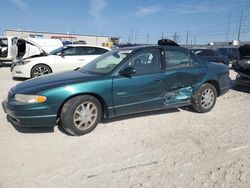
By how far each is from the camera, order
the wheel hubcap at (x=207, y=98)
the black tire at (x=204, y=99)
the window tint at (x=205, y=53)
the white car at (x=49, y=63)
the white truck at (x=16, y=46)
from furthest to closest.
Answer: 1. the window tint at (x=205, y=53)
2. the white truck at (x=16, y=46)
3. the white car at (x=49, y=63)
4. the wheel hubcap at (x=207, y=98)
5. the black tire at (x=204, y=99)

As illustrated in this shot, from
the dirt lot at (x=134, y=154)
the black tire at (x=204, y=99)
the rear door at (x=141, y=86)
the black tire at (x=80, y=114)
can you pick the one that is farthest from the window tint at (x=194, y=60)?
the black tire at (x=80, y=114)

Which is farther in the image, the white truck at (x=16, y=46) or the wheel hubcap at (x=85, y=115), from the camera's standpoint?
the white truck at (x=16, y=46)

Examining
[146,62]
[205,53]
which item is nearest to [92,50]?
[146,62]

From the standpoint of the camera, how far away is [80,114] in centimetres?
437

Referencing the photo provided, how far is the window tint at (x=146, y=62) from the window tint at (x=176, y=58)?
0.24 metres

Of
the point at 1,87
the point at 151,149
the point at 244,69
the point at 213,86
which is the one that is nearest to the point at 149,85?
the point at 151,149

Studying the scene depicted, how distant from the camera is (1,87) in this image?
8.59 meters

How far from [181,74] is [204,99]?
Answer: 37.2 inches

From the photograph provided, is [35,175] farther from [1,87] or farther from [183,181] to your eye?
[1,87]

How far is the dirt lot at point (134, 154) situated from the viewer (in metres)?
3.09

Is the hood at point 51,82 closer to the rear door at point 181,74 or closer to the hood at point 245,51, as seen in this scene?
the rear door at point 181,74

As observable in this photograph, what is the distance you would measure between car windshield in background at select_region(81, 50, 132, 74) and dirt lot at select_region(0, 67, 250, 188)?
1.05 meters

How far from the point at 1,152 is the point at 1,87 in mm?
5448

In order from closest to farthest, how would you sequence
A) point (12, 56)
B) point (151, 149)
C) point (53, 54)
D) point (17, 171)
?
point (17, 171) < point (151, 149) < point (53, 54) < point (12, 56)
